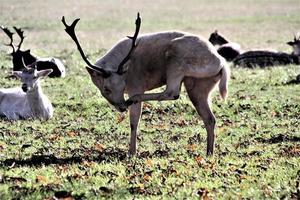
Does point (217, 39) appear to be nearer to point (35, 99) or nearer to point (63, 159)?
point (35, 99)

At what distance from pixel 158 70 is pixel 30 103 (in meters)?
4.94

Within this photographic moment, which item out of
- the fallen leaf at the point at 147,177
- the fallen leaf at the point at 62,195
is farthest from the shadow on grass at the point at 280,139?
the fallen leaf at the point at 62,195

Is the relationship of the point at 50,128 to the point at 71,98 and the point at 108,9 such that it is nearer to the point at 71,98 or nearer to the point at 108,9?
the point at 71,98

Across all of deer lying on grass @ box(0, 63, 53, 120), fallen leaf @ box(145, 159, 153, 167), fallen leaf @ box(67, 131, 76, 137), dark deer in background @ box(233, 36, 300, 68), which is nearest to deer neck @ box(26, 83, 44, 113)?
deer lying on grass @ box(0, 63, 53, 120)

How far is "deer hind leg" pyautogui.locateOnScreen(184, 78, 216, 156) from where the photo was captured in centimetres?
1155

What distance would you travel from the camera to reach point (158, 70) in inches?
453

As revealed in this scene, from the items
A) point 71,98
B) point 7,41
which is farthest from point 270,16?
point 71,98

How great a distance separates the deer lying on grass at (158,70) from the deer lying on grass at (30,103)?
401cm

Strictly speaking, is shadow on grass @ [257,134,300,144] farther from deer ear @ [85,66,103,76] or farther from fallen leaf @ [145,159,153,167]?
deer ear @ [85,66,103,76]

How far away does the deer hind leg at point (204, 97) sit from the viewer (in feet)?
37.9

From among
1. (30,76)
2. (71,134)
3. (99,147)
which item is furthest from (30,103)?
(99,147)

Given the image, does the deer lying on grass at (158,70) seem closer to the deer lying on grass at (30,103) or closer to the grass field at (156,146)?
the grass field at (156,146)

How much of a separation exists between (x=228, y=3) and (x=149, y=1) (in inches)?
275

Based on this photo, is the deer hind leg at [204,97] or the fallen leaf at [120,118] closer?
the deer hind leg at [204,97]
